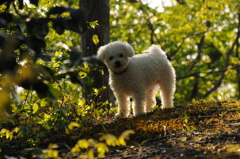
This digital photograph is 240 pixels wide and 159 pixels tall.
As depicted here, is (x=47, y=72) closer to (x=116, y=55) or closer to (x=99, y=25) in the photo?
(x=116, y=55)

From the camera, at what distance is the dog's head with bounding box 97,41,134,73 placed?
17.9 ft

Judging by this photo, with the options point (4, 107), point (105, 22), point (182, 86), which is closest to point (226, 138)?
point (4, 107)

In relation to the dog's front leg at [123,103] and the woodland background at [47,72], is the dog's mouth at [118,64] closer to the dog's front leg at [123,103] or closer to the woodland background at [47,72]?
the woodland background at [47,72]

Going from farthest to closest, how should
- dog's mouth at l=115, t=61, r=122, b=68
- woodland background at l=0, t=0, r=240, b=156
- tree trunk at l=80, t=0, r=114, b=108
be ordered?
tree trunk at l=80, t=0, r=114, b=108, dog's mouth at l=115, t=61, r=122, b=68, woodland background at l=0, t=0, r=240, b=156

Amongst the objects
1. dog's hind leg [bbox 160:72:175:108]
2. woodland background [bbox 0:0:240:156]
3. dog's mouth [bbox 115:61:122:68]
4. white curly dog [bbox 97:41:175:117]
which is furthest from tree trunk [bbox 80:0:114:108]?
dog's mouth [bbox 115:61:122:68]

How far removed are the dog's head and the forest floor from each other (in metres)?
1.16

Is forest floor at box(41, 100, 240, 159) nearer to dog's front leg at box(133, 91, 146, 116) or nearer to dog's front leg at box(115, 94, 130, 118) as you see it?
dog's front leg at box(133, 91, 146, 116)

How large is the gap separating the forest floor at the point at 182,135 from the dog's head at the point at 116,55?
1.16 m

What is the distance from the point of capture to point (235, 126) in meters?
3.47

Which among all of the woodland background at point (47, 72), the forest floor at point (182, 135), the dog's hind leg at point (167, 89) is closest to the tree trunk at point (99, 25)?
the woodland background at point (47, 72)

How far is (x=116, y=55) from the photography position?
5.57 meters

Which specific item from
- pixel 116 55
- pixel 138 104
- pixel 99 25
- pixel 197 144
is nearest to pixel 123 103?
pixel 138 104

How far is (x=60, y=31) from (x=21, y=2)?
20.9 inches

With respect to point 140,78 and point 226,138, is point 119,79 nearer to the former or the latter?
point 140,78
